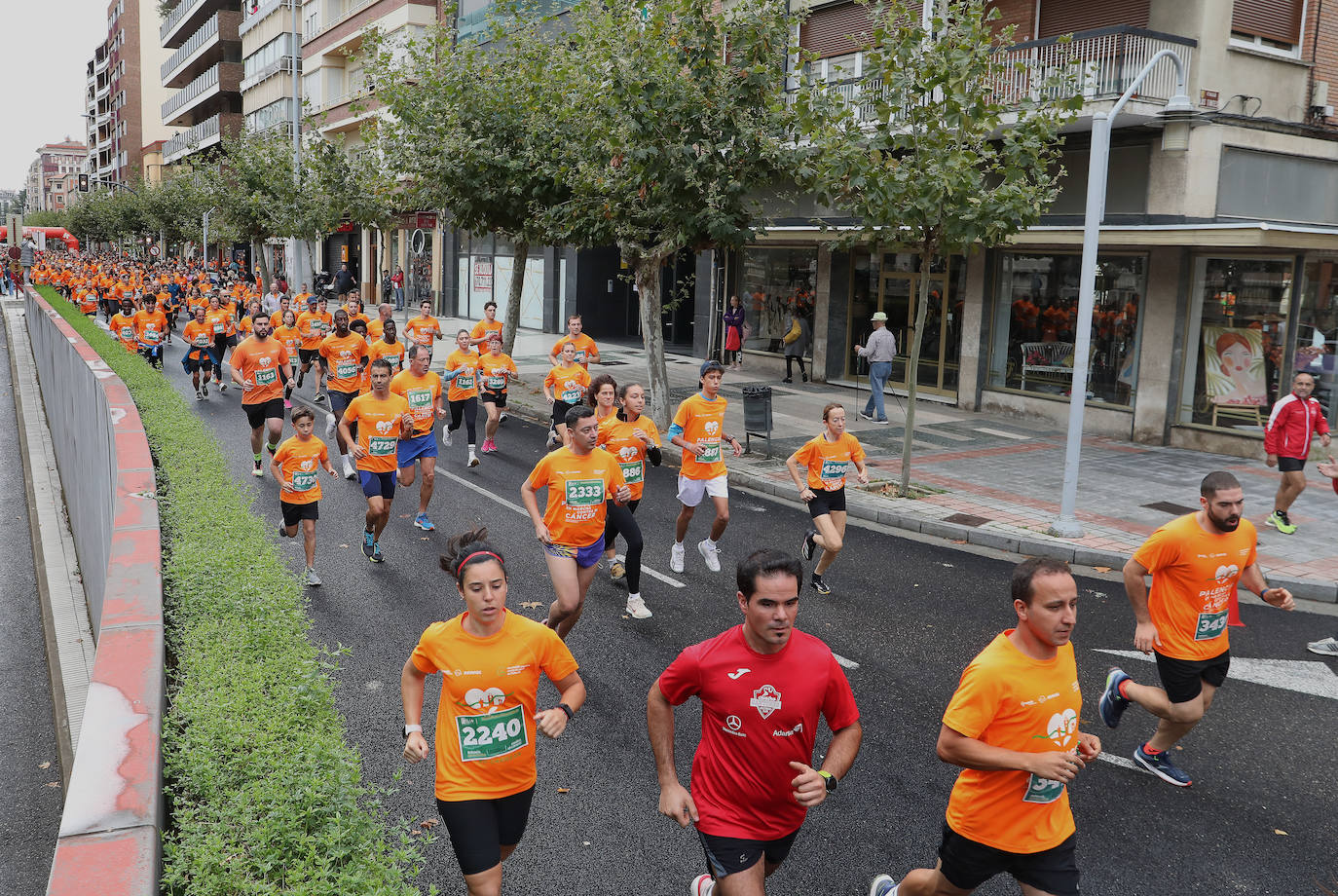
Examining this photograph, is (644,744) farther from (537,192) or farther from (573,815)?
(537,192)

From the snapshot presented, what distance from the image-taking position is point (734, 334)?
2631 centimetres

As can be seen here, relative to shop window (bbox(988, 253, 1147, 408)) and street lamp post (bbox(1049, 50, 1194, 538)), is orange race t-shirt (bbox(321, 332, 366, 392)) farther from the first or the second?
shop window (bbox(988, 253, 1147, 408))

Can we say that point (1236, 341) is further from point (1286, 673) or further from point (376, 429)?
point (376, 429)

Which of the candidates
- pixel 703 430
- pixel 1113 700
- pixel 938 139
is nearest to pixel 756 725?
pixel 1113 700

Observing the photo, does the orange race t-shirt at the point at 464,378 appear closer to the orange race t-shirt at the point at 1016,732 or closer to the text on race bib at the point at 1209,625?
the text on race bib at the point at 1209,625

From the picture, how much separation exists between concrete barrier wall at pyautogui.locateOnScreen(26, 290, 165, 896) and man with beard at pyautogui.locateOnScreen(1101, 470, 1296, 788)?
443cm

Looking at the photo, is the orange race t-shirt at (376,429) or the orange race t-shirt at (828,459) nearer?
the orange race t-shirt at (828,459)

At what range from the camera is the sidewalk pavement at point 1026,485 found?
11.4m

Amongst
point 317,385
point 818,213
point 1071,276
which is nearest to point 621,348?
point 818,213

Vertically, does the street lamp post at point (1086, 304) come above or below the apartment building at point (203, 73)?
below

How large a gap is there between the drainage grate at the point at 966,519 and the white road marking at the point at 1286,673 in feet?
12.9

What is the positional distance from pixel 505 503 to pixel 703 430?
3.77 m

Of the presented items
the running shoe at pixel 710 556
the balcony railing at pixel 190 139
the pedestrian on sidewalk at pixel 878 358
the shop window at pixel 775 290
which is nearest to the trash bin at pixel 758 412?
the pedestrian on sidewalk at pixel 878 358

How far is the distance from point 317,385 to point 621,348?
44.3 feet
